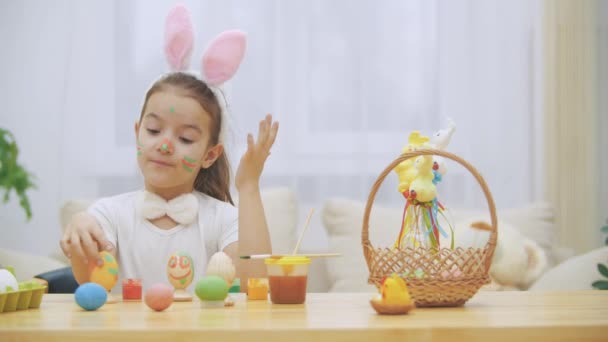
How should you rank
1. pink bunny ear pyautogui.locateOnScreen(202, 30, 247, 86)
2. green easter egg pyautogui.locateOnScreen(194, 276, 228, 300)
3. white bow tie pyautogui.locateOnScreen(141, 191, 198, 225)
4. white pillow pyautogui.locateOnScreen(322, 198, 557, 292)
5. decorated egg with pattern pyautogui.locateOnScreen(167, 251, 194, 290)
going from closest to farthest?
green easter egg pyautogui.locateOnScreen(194, 276, 228, 300), decorated egg with pattern pyautogui.locateOnScreen(167, 251, 194, 290), pink bunny ear pyautogui.locateOnScreen(202, 30, 247, 86), white bow tie pyautogui.locateOnScreen(141, 191, 198, 225), white pillow pyautogui.locateOnScreen(322, 198, 557, 292)

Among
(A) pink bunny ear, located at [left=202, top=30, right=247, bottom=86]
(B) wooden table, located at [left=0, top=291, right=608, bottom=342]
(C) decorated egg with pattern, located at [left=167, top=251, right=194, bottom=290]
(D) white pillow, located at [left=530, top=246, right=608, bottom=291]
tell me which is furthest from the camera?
(D) white pillow, located at [left=530, top=246, right=608, bottom=291]

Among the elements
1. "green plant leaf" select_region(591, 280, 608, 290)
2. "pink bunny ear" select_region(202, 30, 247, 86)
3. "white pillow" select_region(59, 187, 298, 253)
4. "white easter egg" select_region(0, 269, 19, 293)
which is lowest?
"green plant leaf" select_region(591, 280, 608, 290)

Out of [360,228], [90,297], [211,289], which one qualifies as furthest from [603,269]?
[90,297]

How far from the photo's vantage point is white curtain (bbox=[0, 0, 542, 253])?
3131mm

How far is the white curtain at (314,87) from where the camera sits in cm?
313

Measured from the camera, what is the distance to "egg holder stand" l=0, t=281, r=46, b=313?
1.02 m

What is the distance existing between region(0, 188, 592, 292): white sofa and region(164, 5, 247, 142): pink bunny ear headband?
1.11 m

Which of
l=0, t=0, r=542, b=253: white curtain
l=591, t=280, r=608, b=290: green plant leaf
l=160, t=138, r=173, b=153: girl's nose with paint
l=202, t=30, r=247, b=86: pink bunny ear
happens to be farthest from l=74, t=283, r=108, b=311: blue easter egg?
l=0, t=0, r=542, b=253: white curtain

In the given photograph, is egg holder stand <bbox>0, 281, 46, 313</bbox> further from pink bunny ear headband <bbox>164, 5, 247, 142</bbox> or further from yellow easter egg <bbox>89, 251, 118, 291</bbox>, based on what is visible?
pink bunny ear headband <bbox>164, 5, 247, 142</bbox>

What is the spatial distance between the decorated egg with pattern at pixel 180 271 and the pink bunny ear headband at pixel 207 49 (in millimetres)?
487

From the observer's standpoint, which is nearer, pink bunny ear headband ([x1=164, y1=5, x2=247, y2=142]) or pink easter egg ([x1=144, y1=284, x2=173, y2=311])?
pink easter egg ([x1=144, y1=284, x2=173, y2=311])

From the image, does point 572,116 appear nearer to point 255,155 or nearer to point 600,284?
point 600,284

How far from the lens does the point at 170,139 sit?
1.55 metres

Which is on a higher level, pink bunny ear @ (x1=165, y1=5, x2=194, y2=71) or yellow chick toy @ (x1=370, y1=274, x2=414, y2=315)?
pink bunny ear @ (x1=165, y1=5, x2=194, y2=71)
